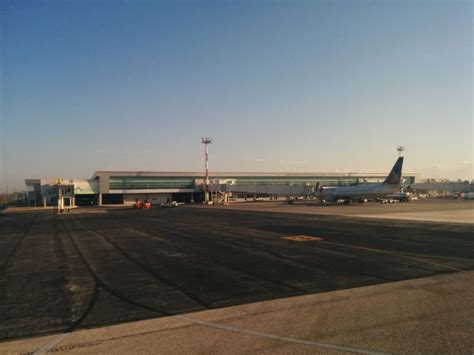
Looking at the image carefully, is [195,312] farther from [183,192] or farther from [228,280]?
[183,192]

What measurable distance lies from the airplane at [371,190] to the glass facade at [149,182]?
52.7m

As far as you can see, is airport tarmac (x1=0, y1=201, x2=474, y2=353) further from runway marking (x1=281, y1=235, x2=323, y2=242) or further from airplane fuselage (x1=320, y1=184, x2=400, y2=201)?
airplane fuselage (x1=320, y1=184, x2=400, y2=201)

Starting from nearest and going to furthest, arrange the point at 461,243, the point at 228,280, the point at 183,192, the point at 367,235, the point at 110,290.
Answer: the point at 110,290 → the point at 228,280 → the point at 461,243 → the point at 367,235 → the point at 183,192

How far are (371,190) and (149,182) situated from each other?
69551mm

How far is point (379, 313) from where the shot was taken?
324 inches

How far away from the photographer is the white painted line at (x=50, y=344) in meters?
6.47

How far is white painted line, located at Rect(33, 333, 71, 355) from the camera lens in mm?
6469

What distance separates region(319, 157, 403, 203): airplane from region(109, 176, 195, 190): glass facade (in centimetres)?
5270

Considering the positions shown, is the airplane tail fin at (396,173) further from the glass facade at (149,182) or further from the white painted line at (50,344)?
the white painted line at (50,344)

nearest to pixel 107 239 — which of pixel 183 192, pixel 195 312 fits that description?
pixel 195 312

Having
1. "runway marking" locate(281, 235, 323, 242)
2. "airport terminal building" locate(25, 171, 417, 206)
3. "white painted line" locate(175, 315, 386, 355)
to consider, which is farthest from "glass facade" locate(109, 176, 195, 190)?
"white painted line" locate(175, 315, 386, 355)

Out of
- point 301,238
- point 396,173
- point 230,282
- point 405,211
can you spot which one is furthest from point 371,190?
point 230,282

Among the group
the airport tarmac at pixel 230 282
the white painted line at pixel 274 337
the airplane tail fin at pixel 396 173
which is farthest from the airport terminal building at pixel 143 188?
the white painted line at pixel 274 337

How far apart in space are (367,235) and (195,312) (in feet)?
57.5
